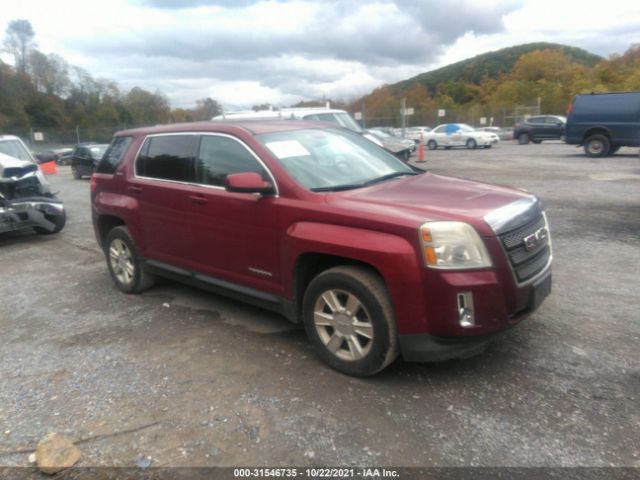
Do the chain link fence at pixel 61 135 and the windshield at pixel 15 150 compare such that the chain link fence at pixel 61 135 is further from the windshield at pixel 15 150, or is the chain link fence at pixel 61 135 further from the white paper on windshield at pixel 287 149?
the white paper on windshield at pixel 287 149

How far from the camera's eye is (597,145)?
18.6 m

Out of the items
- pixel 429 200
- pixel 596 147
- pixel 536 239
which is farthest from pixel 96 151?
pixel 536 239

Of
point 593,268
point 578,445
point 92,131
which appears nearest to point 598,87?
point 92,131

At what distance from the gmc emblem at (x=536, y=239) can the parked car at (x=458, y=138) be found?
27.0 metres

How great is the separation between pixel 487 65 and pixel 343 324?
16252 cm

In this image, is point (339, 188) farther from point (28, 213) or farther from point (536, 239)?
point (28, 213)

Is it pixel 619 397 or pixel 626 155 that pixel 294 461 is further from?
pixel 626 155

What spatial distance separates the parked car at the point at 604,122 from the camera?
57.6 feet

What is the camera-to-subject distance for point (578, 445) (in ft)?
9.14

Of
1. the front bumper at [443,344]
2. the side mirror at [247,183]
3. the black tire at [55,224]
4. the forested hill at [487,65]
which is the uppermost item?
the forested hill at [487,65]

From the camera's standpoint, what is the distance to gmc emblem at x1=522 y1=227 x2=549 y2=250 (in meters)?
3.45

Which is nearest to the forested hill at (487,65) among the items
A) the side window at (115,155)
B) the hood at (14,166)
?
the hood at (14,166)

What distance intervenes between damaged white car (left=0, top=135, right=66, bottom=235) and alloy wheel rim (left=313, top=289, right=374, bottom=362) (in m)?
6.60

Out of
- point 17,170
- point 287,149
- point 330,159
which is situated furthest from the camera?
point 17,170
